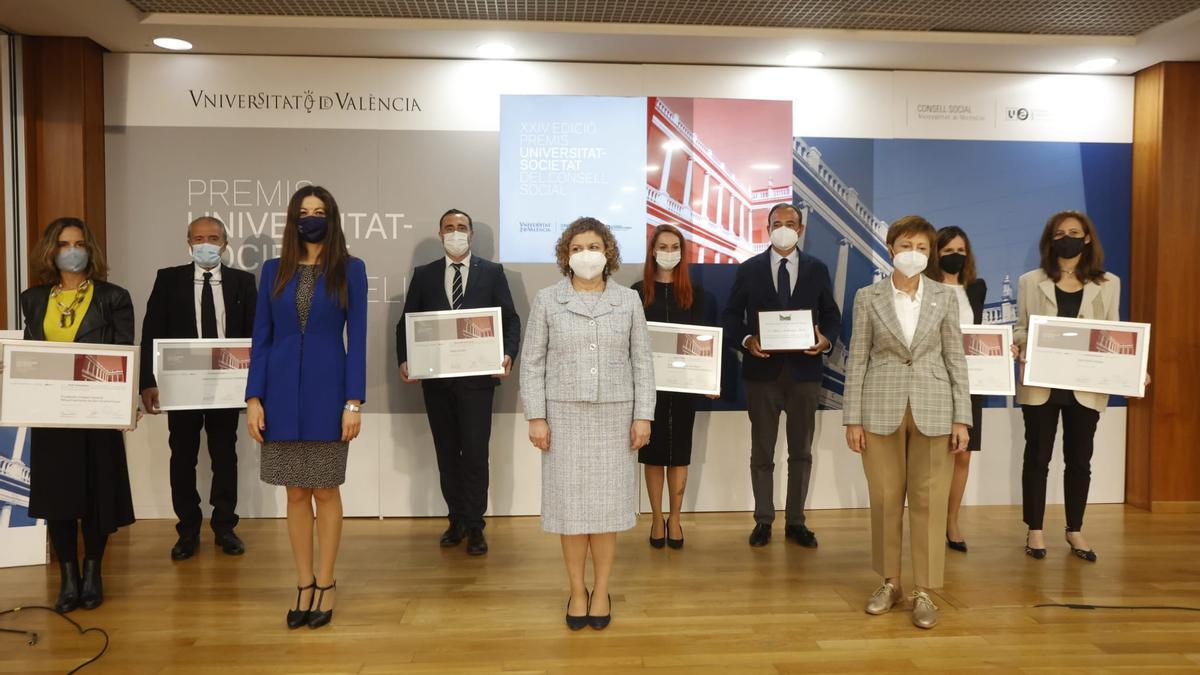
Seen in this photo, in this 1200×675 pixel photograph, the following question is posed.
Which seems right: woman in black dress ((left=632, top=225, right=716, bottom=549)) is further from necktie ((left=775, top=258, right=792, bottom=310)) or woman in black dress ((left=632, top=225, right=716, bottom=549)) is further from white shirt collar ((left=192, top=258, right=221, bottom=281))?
white shirt collar ((left=192, top=258, right=221, bottom=281))

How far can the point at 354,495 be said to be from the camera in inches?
216

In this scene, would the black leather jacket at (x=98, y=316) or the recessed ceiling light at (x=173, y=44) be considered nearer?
the black leather jacket at (x=98, y=316)

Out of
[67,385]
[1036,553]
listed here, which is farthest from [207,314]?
[1036,553]

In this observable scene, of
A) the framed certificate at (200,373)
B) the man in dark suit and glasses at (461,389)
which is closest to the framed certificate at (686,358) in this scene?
the man in dark suit and glasses at (461,389)

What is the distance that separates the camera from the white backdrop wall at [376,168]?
210 inches

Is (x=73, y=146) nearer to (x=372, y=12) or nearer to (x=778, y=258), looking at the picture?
(x=372, y=12)

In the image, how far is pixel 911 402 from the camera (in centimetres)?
343

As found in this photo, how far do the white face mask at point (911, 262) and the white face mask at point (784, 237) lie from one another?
4.12 feet

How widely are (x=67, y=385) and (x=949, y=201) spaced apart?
5.33 metres

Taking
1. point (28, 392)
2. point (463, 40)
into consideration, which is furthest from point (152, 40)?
point (28, 392)

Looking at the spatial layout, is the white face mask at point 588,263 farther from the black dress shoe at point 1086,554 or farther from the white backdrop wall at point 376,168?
the black dress shoe at point 1086,554

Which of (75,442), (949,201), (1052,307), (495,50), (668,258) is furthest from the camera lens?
(949,201)

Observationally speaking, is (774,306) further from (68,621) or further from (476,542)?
(68,621)

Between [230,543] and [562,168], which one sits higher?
[562,168]
